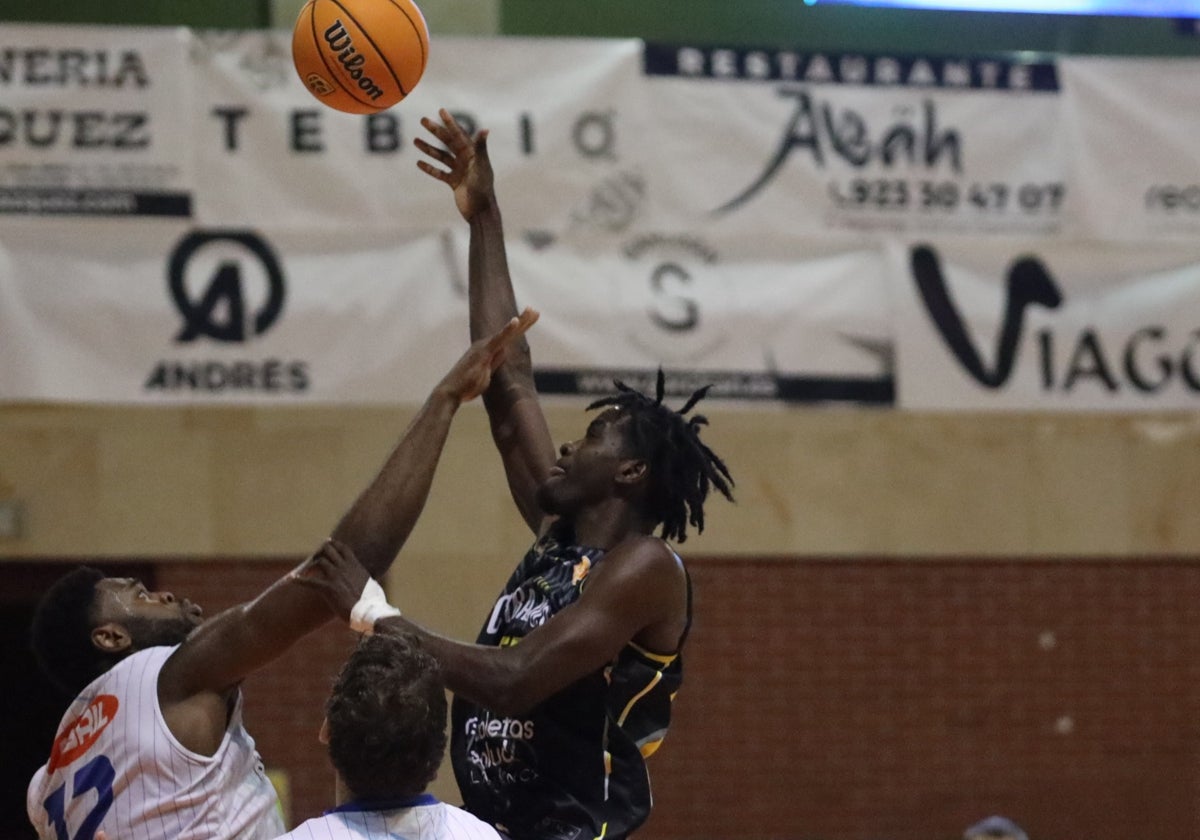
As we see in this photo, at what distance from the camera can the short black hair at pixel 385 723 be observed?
3.08 metres

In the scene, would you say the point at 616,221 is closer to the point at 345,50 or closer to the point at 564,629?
the point at 345,50

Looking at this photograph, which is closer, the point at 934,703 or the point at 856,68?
the point at 856,68

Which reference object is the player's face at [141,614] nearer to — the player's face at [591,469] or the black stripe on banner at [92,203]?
the player's face at [591,469]

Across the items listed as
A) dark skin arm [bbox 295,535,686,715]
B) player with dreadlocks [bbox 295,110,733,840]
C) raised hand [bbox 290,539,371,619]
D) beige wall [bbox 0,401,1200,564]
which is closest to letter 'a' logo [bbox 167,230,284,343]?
beige wall [bbox 0,401,1200,564]

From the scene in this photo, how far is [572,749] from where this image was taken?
4.15 m

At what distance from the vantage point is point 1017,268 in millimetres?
9789

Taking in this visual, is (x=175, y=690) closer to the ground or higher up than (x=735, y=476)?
higher up

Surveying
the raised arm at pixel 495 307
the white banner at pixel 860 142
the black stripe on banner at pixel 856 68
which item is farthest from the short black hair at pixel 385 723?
the black stripe on banner at pixel 856 68

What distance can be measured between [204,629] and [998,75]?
748 cm

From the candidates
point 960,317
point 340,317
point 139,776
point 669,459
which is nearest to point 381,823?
point 139,776

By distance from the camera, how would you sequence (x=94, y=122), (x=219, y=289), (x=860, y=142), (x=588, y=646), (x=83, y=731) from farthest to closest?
(x=860, y=142) < (x=219, y=289) < (x=94, y=122) < (x=588, y=646) < (x=83, y=731)

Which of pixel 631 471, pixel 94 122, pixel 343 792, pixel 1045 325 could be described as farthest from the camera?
pixel 1045 325

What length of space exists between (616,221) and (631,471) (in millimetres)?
5185

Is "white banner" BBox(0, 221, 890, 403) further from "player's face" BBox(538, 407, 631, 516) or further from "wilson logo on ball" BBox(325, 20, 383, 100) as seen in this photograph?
"player's face" BBox(538, 407, 631, 516)
